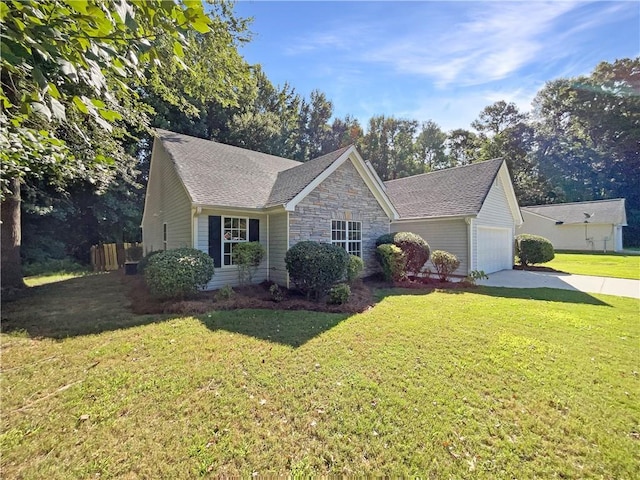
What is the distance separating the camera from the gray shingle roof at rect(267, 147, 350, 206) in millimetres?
10039

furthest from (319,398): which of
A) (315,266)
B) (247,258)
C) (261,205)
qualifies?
(261,205)

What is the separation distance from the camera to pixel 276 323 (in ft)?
21.2

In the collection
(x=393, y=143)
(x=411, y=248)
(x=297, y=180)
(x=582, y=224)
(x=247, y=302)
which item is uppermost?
(x=393, y=143)

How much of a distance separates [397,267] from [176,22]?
412 inches

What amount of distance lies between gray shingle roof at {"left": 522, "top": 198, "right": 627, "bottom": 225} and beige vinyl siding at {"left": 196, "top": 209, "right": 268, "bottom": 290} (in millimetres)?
32247

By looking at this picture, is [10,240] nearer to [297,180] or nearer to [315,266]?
[297,180]

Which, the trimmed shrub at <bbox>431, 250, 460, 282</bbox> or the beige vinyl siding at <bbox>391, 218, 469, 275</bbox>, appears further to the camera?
the beige vinyl siding at <bbox>391, 218, 469, 275</bbox>

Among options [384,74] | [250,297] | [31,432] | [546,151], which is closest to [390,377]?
[31,432]

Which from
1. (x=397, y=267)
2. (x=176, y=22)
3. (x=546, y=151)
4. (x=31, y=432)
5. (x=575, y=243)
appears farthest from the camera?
(x=546, y=151)

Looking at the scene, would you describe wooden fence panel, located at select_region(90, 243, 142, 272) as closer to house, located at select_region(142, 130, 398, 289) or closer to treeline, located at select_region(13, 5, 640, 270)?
treeline, located at select_region(13, 5, 640, 270)

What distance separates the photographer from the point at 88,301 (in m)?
8.74

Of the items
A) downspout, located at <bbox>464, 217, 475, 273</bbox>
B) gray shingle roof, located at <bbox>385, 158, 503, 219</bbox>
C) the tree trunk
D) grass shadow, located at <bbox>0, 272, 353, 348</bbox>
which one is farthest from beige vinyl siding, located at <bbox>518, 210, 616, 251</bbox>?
the tree trunk

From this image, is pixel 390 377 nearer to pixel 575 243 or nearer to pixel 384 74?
pixel 384 74

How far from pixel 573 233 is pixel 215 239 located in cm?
3486
